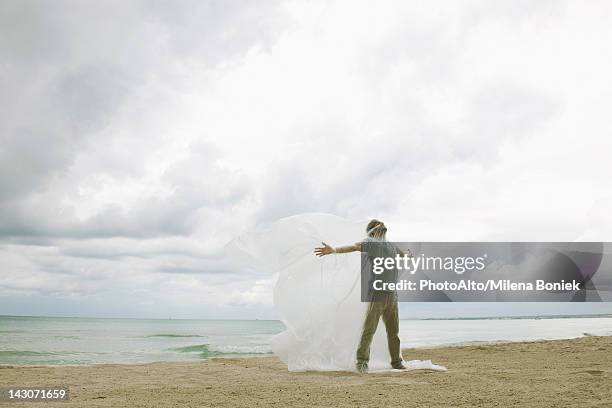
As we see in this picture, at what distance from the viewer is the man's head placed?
7121 millimetres

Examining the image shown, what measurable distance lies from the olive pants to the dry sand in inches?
17.5

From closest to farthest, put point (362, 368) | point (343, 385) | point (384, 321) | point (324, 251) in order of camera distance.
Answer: point (343, 385) < point (362, 368) < point (324, 251) < point (384, 321)

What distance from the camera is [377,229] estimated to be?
7.12 meters

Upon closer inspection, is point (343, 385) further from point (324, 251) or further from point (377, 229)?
point (377, 229)

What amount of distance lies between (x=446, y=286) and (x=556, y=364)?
7.40 feet

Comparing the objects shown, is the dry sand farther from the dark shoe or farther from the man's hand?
the man's hand

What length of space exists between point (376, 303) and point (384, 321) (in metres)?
0.31

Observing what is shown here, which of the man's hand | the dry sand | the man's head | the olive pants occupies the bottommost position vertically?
the dry sand

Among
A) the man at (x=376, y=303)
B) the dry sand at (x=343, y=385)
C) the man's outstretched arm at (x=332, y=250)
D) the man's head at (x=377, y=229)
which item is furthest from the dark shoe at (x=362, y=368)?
the man's head at (x=377, y=229)

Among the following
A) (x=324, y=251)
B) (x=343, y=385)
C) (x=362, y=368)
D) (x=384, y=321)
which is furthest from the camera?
(x=384, y=321)

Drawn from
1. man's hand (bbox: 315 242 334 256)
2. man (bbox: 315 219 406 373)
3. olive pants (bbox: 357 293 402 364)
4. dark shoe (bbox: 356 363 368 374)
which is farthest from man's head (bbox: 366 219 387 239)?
dark shoe (bbox: 356 363 368 374)

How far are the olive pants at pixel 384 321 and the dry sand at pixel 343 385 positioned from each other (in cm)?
45

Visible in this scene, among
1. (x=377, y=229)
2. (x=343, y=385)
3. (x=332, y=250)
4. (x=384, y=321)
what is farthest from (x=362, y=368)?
(x=377, y=229)

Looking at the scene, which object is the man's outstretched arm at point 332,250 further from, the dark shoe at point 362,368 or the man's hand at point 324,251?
the dark shoe at point 362,368
